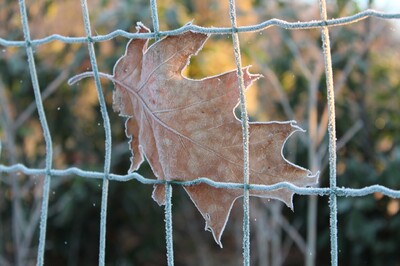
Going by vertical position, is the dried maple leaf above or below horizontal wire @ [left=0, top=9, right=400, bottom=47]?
below

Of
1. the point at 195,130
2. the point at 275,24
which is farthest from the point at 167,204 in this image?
the point at 275,24

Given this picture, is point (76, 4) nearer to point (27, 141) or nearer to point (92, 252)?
point (27, 141)

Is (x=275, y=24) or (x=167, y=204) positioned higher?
(x=275, y=24)

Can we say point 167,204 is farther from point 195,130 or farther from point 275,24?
point 275,24

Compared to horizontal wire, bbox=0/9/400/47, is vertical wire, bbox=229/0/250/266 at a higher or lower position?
lower

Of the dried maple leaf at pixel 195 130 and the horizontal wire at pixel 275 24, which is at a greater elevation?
the horizontal wire at pixel 275 24

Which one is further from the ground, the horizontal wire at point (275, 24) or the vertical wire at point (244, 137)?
the horizontal wire at point (275, 24)

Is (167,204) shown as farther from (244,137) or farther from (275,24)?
(275,24)

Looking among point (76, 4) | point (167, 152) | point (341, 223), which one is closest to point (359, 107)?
point (341, 223)
